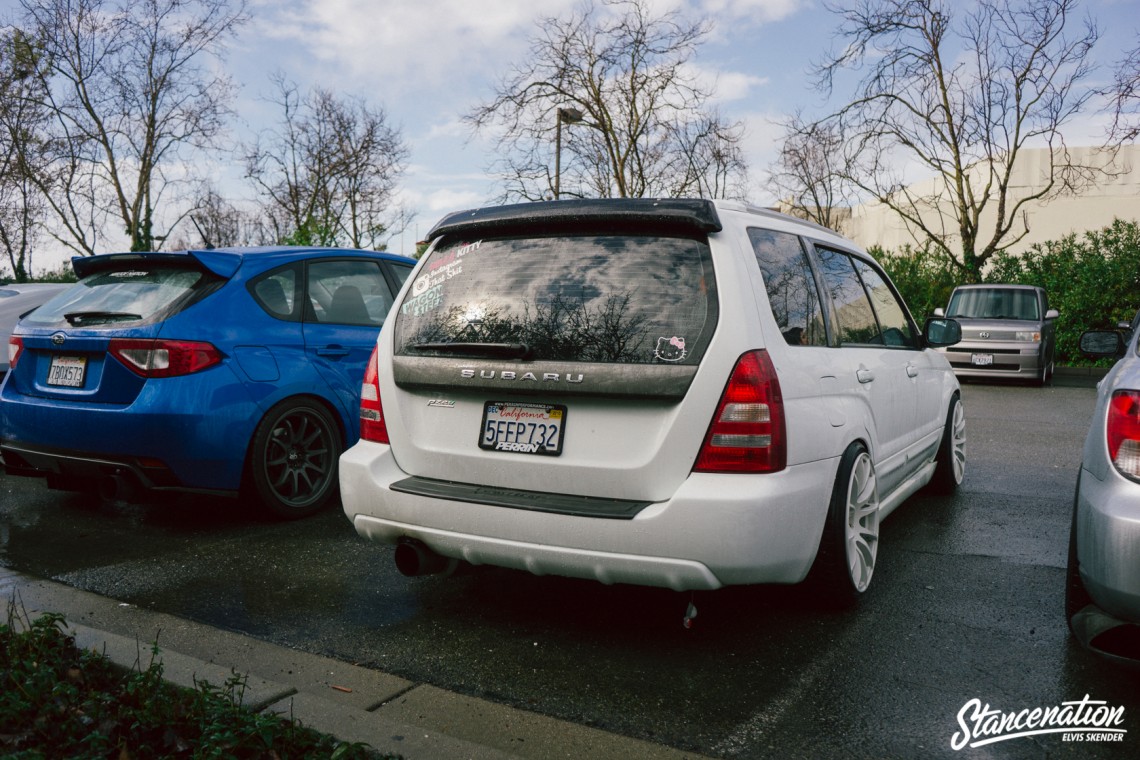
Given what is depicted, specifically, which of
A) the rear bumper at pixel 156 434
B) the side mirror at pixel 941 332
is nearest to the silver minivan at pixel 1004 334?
the side mirror at pixel 941 332

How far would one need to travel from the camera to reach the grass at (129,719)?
2.46 m

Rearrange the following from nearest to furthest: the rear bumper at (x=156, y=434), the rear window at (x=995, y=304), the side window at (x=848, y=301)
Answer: the side window at (x=848, y=301) < the rear bumper at (x=156, y=434) < the rear window at (x=995, y=304)

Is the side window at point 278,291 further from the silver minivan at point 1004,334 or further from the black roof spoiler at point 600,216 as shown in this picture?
the silver minivan at point 1004,334

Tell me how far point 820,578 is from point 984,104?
21267 mm

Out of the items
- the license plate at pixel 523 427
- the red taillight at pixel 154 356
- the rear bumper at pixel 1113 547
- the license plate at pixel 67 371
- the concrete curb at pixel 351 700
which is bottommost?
the concrete curb at pixel 351 700

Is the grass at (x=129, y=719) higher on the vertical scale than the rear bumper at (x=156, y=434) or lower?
lower

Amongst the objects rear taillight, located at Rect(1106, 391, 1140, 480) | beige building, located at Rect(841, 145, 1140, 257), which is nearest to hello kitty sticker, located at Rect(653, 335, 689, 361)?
rear taillight, located at Rect(1106, 391, 1140, 480)

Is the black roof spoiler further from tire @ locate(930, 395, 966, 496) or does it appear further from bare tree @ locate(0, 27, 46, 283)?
bare tree @ locate(0, 27, 46, 283)

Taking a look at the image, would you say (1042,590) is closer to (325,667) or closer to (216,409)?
(325,667)

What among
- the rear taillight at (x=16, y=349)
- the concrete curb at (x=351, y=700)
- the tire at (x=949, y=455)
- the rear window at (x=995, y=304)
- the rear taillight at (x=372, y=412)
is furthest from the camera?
the rear window at (x=995, y=304)

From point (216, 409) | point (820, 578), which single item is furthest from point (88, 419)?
point (820, 578)

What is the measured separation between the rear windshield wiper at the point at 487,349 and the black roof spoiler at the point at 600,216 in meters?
→ 0.51

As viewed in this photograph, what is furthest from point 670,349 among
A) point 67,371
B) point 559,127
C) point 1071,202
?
point 1071,202

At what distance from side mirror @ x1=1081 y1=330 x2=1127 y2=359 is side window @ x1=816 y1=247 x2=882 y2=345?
0.96 m
